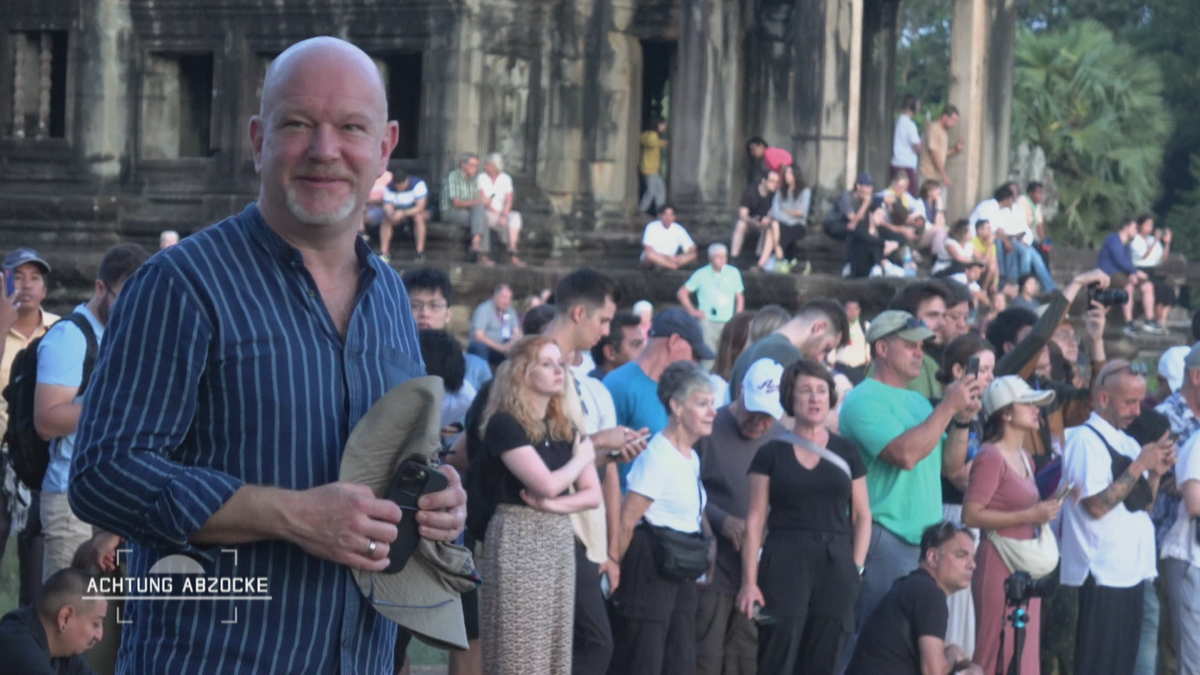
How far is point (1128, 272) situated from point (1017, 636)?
55.2 feet

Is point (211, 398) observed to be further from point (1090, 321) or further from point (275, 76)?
point (1090, 321)

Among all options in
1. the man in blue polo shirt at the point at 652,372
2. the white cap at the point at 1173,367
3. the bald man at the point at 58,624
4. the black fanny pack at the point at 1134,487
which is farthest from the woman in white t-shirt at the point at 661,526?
the white cap at the point at 1173,367

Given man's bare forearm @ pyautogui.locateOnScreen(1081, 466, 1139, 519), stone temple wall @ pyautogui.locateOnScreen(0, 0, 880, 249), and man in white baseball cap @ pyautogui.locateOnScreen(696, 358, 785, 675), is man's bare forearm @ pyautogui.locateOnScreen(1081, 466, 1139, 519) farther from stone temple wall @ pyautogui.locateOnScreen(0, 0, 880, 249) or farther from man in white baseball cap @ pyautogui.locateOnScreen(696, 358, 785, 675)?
stone temple wall @ pyautogui.locateOnScreen(0, 0, 880, 249)

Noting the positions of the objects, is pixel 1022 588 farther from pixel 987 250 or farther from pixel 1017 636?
pixel 987 250

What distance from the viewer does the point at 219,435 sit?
274 centimetres

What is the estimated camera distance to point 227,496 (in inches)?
105

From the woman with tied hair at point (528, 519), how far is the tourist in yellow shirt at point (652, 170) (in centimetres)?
1682

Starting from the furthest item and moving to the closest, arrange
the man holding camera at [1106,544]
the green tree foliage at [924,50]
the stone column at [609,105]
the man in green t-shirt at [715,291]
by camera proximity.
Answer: the green tree foliage at [924,50] < the stone column at [609,105] < the man in green t-shirt at [715,291] < the man holding camera at [1106,544]

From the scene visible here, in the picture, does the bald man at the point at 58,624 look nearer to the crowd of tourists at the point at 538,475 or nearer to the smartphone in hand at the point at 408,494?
the crowd of tourists at the point at 538,475

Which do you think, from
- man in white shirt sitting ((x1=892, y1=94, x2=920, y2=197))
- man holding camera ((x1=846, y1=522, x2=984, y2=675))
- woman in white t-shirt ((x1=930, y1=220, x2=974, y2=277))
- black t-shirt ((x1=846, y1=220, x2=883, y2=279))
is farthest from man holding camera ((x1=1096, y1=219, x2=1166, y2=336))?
man holding camera ((x1=846, y1=522, x2=984, y2=675))

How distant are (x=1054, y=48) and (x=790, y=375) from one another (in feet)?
96.8

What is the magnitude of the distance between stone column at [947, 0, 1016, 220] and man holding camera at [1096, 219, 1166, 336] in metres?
2.09

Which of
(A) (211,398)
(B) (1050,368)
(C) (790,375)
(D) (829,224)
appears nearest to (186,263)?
(A) (211,398)

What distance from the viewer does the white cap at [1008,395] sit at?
798cm
